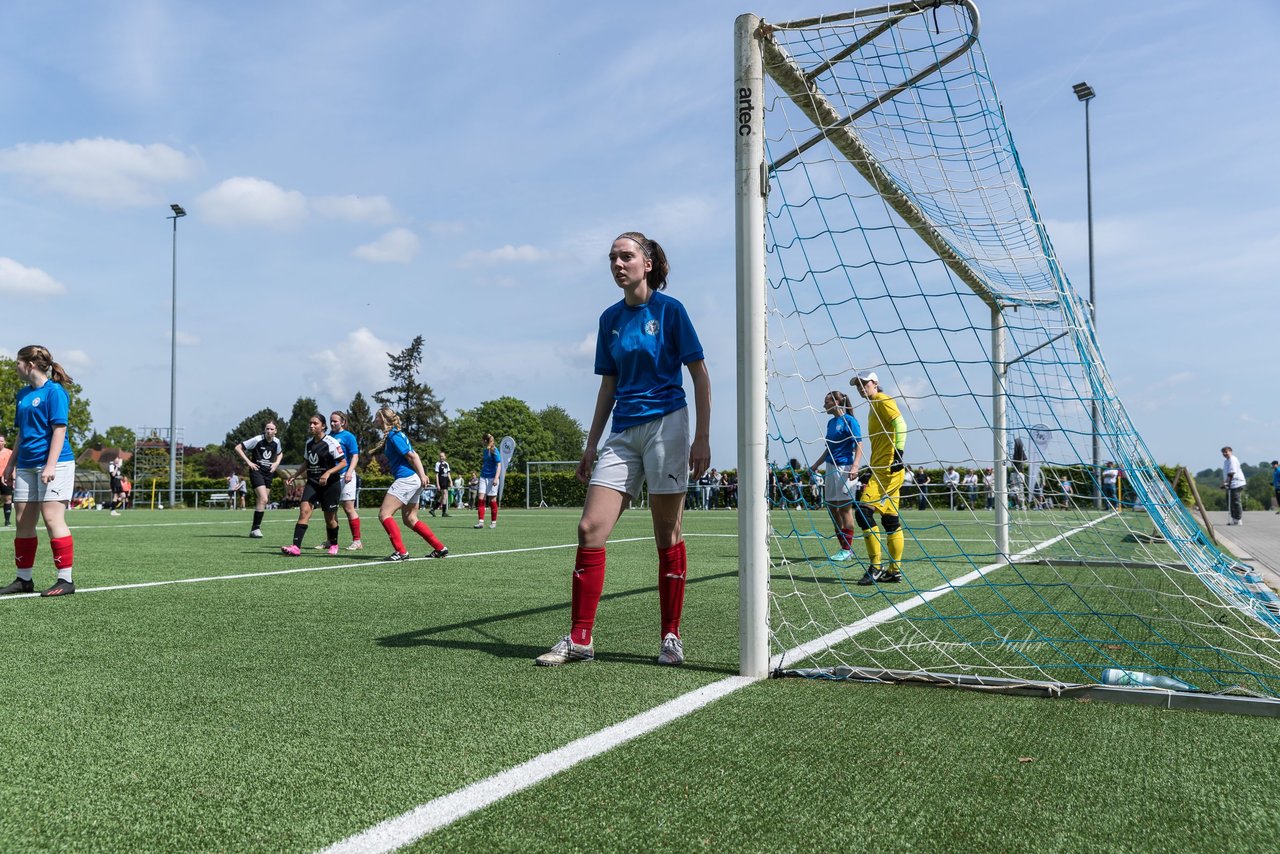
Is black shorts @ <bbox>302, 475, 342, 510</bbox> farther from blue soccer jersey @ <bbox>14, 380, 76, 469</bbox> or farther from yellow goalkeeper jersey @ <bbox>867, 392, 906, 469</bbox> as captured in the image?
yellow goalkeeper jersey @ <bbox>867, 392, 906, 469</bbox>

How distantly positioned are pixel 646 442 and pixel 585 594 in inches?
31.0

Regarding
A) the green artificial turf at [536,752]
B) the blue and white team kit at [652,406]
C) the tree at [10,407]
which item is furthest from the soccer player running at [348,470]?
the tree at [10,407]

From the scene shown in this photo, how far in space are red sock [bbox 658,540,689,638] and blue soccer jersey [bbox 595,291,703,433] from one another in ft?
2.19

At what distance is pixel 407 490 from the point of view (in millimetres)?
10406

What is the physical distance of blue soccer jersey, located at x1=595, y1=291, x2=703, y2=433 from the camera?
4.39m

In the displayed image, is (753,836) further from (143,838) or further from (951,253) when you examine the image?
(951,253)

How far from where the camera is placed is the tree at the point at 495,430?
292 ft

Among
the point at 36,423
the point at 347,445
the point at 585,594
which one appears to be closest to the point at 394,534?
the point at 347,445

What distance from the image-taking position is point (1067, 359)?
15.6 ft

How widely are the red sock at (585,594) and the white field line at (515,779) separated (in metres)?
0.75

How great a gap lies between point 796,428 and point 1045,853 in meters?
3.04

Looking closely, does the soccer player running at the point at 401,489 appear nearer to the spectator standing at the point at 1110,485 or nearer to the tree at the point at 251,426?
the spectator standing at the point at 1110,485

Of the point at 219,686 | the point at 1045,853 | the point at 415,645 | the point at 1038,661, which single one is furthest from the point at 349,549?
the point at 1045,853

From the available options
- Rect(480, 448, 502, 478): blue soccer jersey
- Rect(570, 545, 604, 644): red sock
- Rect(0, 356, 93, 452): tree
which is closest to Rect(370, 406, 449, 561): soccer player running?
Rect(570, 545, 604, 644): red sock
